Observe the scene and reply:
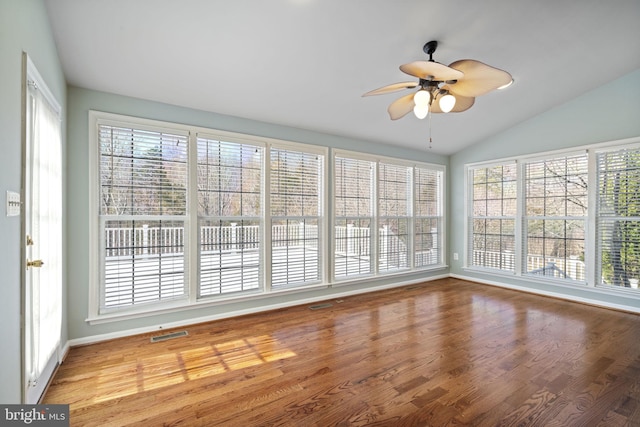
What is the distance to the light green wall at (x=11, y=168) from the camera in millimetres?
1364

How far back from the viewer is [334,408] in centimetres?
190

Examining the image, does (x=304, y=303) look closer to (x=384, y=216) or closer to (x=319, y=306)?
(x=319, y=306)

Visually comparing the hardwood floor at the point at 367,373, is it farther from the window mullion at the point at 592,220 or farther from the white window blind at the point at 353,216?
the white window blind at the point at 353,216

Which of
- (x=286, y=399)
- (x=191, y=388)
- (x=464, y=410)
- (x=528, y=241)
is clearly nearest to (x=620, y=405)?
(x=464, y=410)

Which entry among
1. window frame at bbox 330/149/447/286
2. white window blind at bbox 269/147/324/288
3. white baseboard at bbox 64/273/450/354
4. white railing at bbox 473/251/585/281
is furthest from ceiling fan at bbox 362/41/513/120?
white railing at bbox 473/251/585/281

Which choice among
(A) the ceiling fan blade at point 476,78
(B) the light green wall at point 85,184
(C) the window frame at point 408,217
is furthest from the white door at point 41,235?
(C) the window frame at point 408,217

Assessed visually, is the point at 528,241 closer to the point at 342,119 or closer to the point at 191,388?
the point at 342,119

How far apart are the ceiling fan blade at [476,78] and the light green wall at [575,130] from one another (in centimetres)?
303

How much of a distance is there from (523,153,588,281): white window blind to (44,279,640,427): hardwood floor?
3.25 ft

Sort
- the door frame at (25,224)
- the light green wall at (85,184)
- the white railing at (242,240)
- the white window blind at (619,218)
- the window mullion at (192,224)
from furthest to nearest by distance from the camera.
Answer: the white window blind at (619,218)
the window mullion at (192,224)
the white railing at (242,240)
the light green wall at (85,184)
the door frame at (25,224)

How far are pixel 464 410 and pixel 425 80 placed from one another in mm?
2340

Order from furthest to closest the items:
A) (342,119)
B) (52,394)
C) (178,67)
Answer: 1. (342,119)
2. (178,67)
3. (52,394)

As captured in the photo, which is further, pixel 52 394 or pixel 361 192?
pixel 361 192

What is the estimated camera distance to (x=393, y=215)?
5.10m
